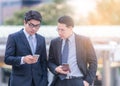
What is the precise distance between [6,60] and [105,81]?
279 centimetres

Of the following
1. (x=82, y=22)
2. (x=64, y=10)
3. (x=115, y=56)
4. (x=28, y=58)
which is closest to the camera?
(x=28, y=58)

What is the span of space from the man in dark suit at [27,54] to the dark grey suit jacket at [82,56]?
0.38 feet

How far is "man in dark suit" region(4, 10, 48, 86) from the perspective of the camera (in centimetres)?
561

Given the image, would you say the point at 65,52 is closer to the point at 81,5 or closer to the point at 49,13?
the point at 49,13

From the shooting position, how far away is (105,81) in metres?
8.05

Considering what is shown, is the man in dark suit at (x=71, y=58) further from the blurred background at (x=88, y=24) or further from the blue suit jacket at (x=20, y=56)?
the blurred background at (x=88, y=24)

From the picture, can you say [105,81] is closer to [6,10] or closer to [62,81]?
[62,81]

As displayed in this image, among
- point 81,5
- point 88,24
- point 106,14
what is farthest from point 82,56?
point 81,5

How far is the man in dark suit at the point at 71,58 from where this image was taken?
5.65 m

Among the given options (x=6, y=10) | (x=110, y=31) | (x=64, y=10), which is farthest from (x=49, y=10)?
(x=110, y=31)

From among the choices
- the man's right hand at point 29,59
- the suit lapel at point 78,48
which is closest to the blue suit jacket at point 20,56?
the man's right hand at point 29,59

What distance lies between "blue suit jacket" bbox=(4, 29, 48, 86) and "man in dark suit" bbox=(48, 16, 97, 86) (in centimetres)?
13

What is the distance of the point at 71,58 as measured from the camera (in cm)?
573

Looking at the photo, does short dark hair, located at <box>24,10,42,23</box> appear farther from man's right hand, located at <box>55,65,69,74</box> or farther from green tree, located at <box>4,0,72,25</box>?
green tree, located at <box>4,0,72,25</box>
